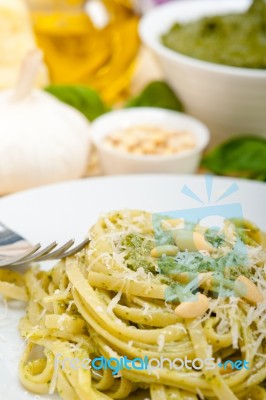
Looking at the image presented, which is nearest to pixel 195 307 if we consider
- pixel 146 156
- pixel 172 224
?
pixel 172 224

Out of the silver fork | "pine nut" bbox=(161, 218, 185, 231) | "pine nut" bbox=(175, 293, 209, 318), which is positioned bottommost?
the silver fork

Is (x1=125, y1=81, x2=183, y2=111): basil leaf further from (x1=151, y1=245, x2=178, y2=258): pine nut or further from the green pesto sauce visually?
(x1=151, y1=245, x2=178, y2=258): pine nut

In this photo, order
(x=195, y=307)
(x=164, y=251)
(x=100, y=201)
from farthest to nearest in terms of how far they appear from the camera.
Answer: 1. (x=100, y=201)
2. (x=164, y=251)
3. (x=195, y=307)

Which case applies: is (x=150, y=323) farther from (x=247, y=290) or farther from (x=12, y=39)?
(x=12, y=39)

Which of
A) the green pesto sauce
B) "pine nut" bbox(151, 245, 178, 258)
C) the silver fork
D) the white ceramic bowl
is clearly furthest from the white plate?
the green pesto sauce

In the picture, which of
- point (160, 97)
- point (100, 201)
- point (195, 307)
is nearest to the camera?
point (195, 307)

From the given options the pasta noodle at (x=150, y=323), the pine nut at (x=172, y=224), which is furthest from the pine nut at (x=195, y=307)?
the pine nut at (x=172, y=224)
